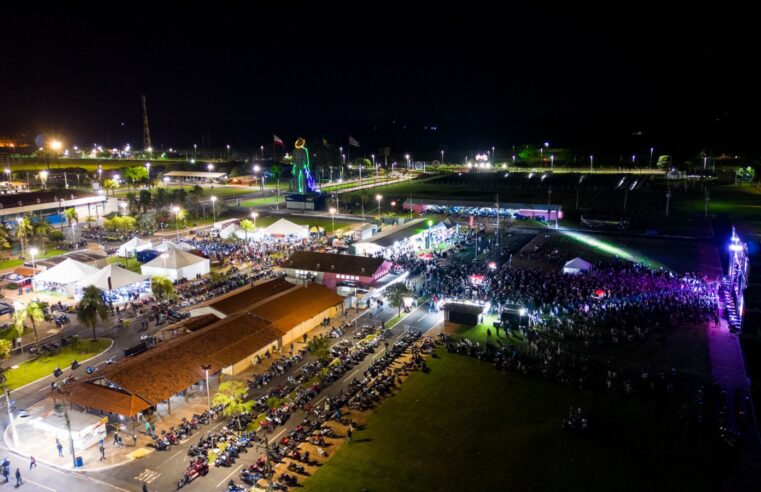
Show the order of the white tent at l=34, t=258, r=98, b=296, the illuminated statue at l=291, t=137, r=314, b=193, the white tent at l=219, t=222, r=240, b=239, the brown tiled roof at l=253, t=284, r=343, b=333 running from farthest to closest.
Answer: the illuminated statue at l=291, t=137, r=314, b=193 → the white tent at l=219, t=222, r=240, b=239 → the white tent at l=34, t=258, r=98, b=296 → the brown tiled roof at l=253, t=284, r=343, b=333

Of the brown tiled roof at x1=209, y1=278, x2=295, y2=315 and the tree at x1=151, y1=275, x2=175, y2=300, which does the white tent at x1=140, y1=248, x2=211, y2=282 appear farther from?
the brown tiled roof at x1=209, y1=278, x2=295, y2=315

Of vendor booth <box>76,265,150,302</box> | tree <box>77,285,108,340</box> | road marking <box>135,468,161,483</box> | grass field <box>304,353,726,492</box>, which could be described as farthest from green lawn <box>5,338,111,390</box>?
grass field <box>304,353,726,492</box>

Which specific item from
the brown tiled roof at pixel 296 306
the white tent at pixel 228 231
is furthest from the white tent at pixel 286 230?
the brown tiled roof at pixel 296 306

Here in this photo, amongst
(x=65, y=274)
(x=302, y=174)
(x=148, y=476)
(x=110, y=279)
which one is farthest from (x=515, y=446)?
(x=302, y=174)

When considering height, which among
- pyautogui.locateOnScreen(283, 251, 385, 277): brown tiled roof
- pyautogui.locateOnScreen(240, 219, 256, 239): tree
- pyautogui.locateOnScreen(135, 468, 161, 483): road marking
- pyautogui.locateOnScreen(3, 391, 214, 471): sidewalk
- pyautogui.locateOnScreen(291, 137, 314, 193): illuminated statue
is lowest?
pyautogui.locateOnScreen(135, 468, 161, 483): road marking

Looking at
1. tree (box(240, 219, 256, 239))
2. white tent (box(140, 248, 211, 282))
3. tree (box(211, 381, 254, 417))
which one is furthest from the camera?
tree (box(240, 219, 256, 239))

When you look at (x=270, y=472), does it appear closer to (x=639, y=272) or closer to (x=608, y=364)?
(x=608, y=364)
